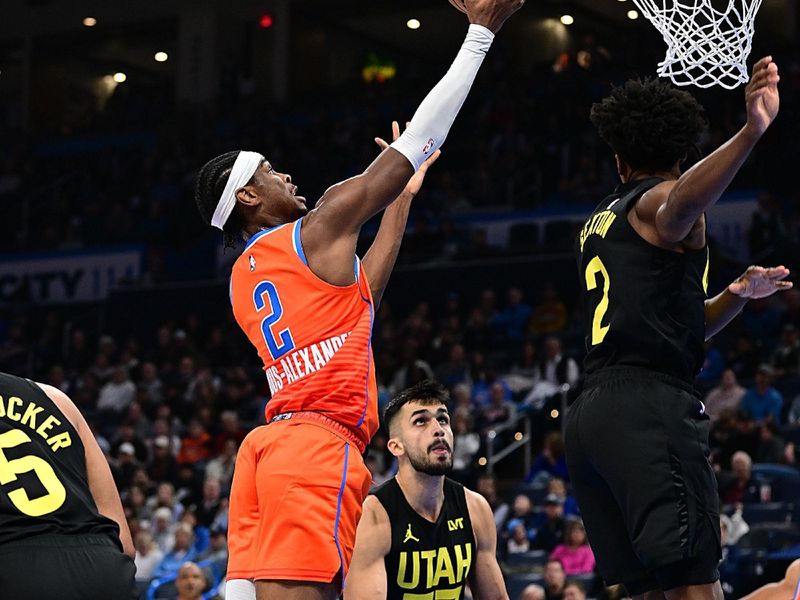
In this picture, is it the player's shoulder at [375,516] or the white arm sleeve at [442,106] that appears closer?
the white arm sleeve at [442,106]

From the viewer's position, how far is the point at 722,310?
16.8 ft

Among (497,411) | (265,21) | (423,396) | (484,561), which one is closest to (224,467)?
(497,411)

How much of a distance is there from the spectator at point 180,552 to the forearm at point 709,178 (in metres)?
11.0

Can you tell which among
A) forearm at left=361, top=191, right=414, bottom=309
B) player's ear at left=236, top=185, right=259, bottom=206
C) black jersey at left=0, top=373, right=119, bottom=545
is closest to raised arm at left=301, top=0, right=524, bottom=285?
player's ear at left=236, top=185, right=259, bottom=206

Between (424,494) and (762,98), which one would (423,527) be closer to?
(424,494)

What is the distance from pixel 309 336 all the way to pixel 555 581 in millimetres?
6625

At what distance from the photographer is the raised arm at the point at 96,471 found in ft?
13.3

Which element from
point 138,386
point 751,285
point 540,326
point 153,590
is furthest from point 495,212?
point 751,285

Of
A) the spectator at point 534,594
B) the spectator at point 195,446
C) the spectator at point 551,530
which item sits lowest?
the spectator at point 534,594

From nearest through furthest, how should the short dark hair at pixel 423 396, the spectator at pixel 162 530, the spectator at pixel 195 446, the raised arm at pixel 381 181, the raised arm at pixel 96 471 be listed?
1. the raised arm at pixel 96 471
2. the raised arm at pixel 381 181
3. the short dark hair at pixel 423 396
4. the spectator at pixel 162 530
5. the spectator at pixel 195 446

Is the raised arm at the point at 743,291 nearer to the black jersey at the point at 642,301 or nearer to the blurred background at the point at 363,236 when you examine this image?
the black jersey at the point at 642,301

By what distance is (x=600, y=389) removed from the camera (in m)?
4.56

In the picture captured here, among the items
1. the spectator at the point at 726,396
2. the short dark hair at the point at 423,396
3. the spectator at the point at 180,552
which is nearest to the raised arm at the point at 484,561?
the short dark hair at the point at 423,396

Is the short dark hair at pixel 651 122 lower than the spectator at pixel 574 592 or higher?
higher
